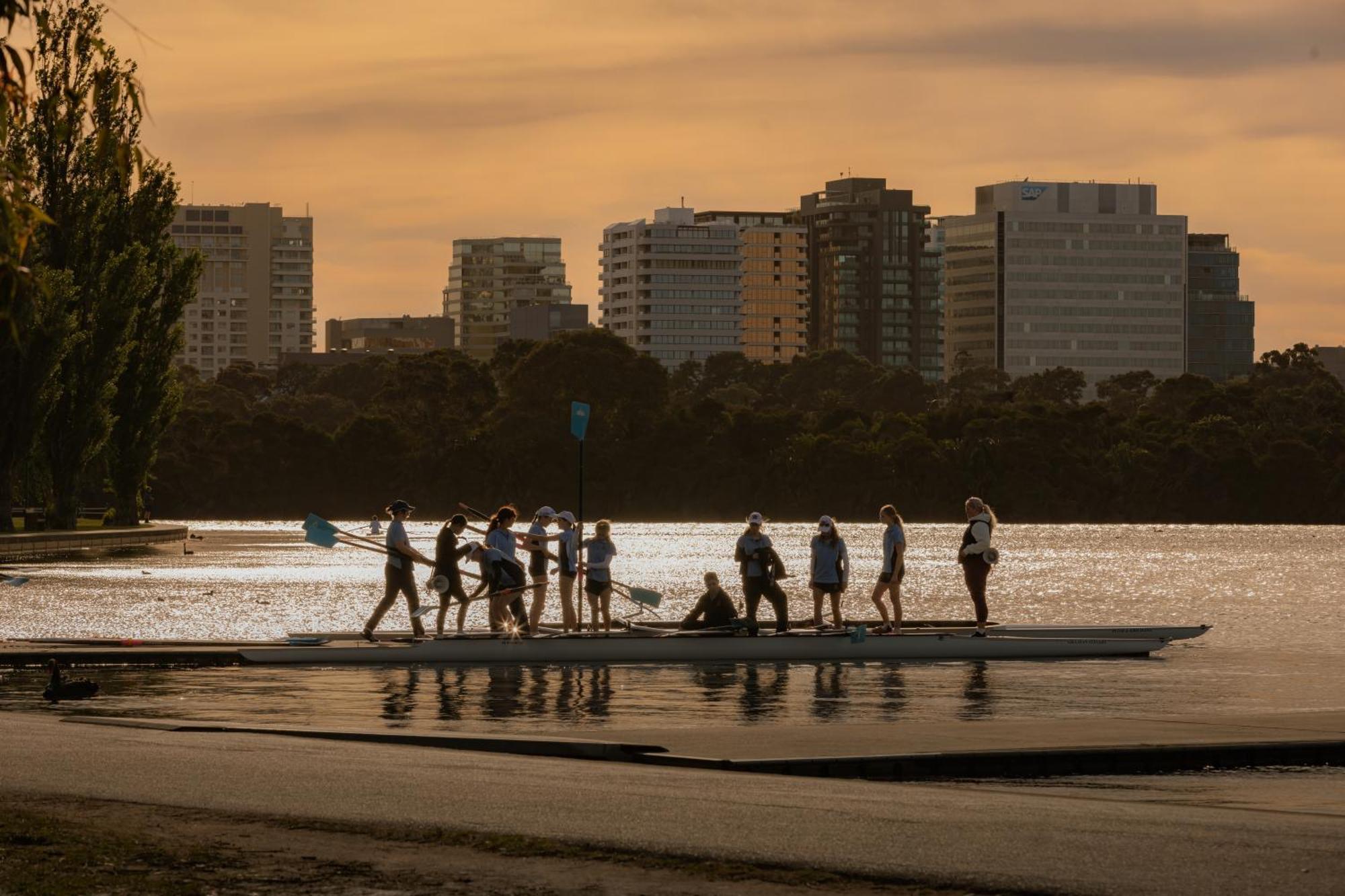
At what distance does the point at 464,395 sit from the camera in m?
147

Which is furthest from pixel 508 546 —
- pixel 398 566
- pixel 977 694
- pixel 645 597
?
pixel 977 694

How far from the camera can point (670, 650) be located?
28.1m

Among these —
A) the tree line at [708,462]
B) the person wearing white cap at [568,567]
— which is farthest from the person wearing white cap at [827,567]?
the tree line at [708,462]

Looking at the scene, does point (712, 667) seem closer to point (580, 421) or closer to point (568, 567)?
point (568, 567)

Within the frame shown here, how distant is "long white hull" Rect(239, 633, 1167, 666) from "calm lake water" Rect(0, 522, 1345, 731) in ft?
1.55

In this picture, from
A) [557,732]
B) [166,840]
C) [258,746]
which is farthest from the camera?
[557,732]

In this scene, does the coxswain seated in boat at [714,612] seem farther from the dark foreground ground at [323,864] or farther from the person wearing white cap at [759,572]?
the dark foreground ground at [323,864]

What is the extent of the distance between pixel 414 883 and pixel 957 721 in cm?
940

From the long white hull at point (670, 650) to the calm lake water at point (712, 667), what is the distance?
0.47 metres

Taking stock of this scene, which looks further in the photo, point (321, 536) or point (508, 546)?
point (321, 536)

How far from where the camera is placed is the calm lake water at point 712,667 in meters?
21.5

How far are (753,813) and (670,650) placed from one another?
15337 mm

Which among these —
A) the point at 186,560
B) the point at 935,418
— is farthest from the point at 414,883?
the point at 935,418

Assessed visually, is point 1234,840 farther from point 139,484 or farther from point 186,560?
point 139,484
